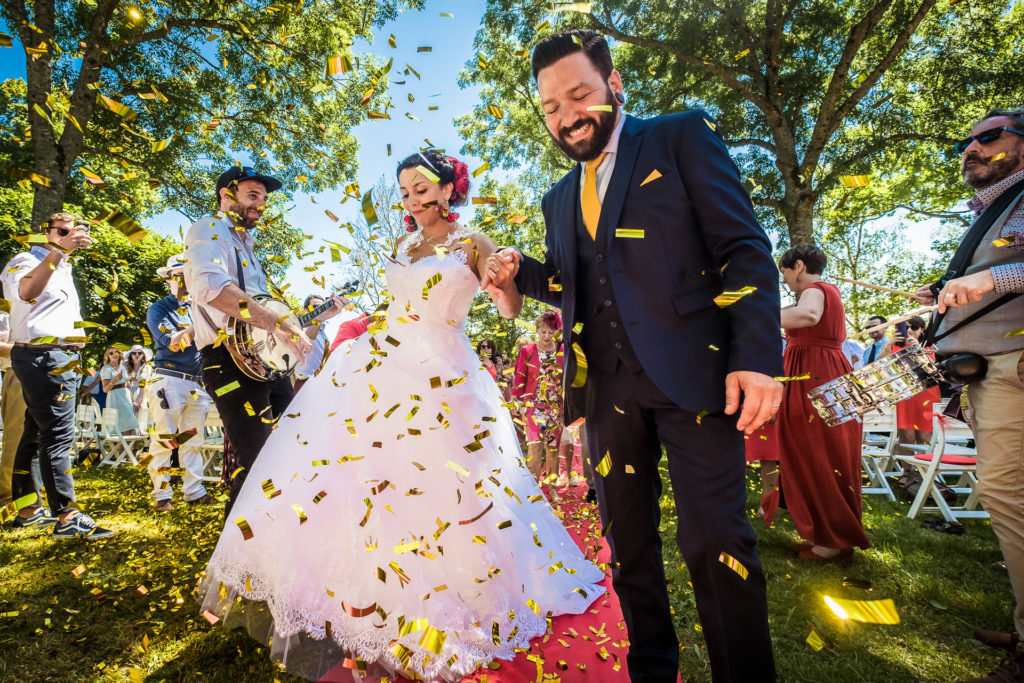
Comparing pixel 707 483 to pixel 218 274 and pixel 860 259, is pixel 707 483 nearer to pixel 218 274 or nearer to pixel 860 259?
pixel 218 274

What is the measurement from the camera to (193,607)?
117 inches

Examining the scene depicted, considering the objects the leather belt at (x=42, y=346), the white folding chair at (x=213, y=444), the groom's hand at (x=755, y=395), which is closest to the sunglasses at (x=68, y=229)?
the leather belt at (x=42, y=346)

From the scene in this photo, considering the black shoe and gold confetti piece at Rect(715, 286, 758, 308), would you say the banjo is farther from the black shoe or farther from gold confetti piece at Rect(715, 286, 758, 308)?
the black shoe

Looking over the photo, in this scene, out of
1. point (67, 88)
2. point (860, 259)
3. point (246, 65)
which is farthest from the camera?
point (860, 259)

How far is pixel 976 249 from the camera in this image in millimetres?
2609

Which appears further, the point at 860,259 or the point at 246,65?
the point at 860,259

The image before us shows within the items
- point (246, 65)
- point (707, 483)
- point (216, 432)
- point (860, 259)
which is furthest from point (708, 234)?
point (860, 259)

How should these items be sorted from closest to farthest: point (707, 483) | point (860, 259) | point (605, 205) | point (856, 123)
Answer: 1. point (707, 483)
2. point (605, 205)
3. point (856, 123)
4. point (860, 259)

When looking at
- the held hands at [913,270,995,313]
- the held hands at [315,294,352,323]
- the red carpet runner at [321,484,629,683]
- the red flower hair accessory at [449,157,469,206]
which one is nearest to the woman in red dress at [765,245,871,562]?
the held hands at [913,270,995,313]

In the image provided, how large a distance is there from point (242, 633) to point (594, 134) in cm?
306

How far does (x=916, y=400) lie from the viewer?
22.6 ft

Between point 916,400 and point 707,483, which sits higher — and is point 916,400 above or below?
below

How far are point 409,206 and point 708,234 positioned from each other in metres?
2.22

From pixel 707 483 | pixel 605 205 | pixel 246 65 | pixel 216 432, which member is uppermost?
pixel 246 65
